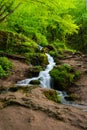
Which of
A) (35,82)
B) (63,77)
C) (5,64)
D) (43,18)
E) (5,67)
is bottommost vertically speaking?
(35,82)

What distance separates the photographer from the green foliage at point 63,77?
46.9ft

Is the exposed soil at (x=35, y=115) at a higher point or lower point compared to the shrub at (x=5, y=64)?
lower

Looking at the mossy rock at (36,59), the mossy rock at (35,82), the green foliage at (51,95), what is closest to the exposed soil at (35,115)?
the green foliage at (51,95)

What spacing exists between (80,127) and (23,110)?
6.54 feet

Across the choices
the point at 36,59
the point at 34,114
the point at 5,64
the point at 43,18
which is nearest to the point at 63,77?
the point at 5,64

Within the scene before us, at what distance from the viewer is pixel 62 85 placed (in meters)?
14.2

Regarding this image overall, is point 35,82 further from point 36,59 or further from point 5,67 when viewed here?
point 36,59

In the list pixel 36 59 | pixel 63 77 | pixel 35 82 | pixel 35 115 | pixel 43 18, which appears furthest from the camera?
pixel 36 59

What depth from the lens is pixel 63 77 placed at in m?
14.6

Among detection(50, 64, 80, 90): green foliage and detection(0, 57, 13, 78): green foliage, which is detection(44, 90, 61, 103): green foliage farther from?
detection(0, 57, 13, 78): green foliage

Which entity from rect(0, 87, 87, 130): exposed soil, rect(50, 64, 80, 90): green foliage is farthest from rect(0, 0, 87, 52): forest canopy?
rect(0, 87, 87, 130): exposed soil

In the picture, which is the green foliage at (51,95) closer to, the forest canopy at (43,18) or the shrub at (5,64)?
the forest canopy at (43,18)

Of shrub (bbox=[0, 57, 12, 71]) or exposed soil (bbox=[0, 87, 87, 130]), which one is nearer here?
exposed soil (bbox=[0, 87, 87, 130])

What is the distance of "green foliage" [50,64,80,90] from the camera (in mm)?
14281
